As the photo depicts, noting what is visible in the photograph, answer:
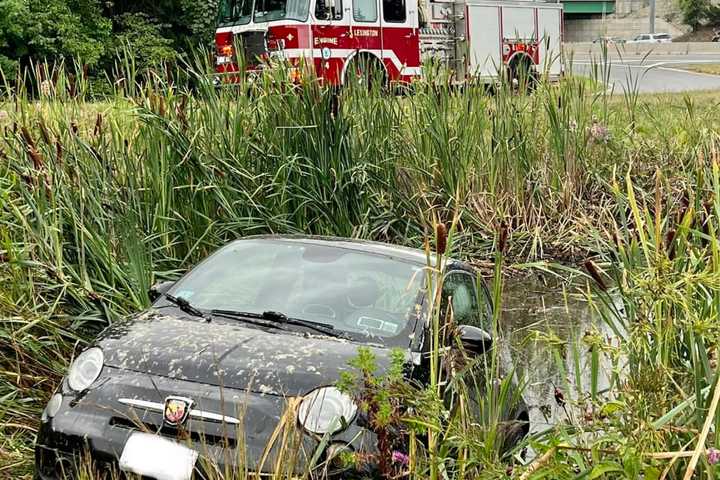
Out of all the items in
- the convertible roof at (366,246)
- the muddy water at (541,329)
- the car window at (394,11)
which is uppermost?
the car window at (394,11)

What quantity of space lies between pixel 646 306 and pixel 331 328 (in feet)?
5.60

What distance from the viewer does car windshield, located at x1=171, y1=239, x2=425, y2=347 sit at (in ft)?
15.4

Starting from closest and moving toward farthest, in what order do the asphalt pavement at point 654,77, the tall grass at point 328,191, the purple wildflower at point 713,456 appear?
1. the purple wildflower at point 713,456
2. the tall grass at point 328,191
3. the asphalt pavement at point 654,77

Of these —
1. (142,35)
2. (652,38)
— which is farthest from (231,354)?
(652,38)

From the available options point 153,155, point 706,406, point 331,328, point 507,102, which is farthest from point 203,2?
point 706,406

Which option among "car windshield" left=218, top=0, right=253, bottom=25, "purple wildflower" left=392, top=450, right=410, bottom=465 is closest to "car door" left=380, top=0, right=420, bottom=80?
"car windshield" left=218, top=0, right=253, bottom=25

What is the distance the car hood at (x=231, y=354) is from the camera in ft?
13.3

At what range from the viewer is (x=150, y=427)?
3.95 meters

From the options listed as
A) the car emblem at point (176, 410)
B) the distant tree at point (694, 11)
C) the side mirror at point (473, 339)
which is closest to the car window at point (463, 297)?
the side mirror at point (473, 339)

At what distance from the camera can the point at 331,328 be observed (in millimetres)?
4609

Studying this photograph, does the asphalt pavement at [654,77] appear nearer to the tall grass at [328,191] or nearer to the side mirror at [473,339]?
the tall grass at [328,191]

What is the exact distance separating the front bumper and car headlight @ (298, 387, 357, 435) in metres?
0.05

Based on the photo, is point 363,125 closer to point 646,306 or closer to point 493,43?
point 646,306

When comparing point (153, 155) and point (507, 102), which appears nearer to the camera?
point (153, 155)
